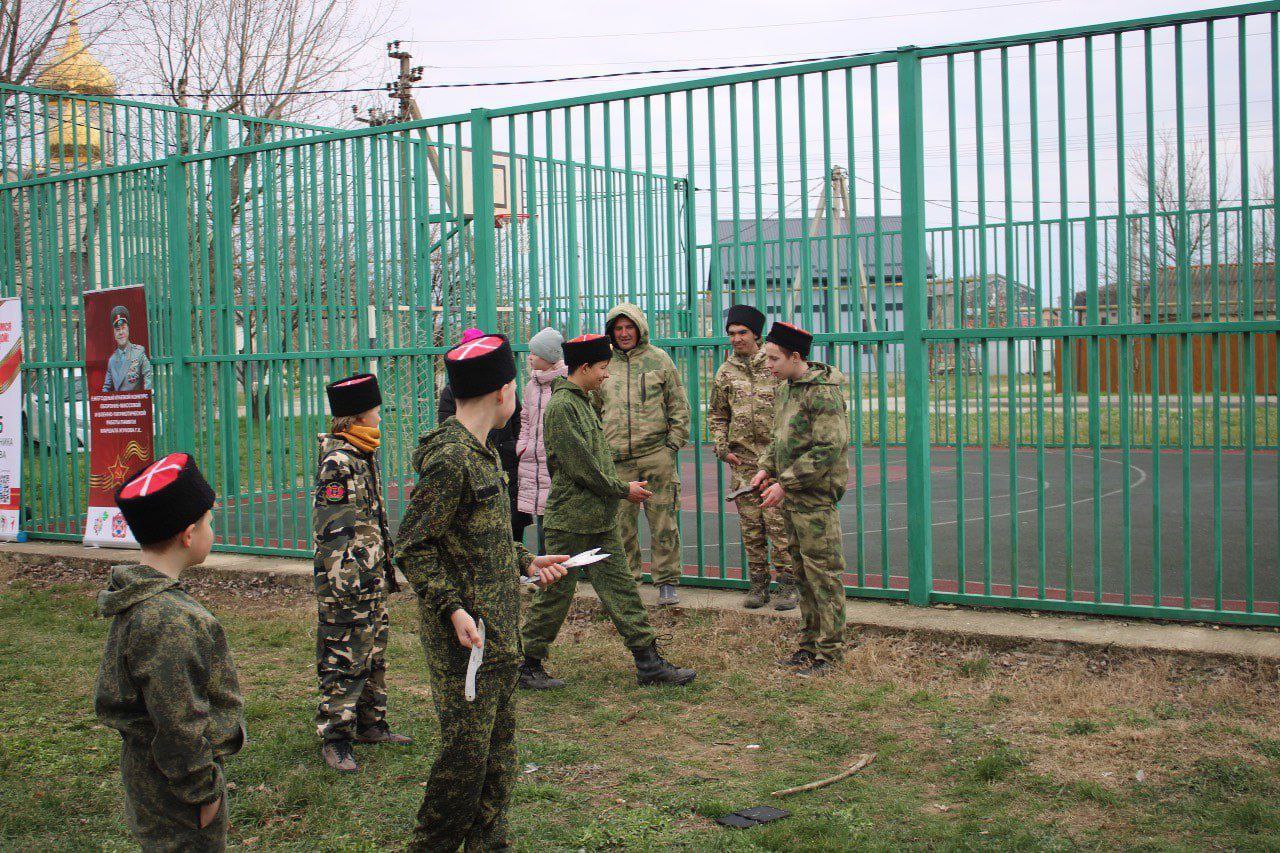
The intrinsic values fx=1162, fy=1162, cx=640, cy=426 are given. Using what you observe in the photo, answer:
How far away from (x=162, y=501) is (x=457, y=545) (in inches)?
38.8

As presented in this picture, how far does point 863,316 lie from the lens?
7660 mm

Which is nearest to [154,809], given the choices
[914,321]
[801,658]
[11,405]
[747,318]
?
[801,658]

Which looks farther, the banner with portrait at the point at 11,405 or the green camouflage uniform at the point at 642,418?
the banner with portrait at the point at 11,405

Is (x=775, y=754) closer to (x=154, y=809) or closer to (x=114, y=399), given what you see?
(x=154, y=809)

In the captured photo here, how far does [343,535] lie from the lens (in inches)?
203

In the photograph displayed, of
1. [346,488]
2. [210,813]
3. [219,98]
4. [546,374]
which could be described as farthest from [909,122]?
[219,98]

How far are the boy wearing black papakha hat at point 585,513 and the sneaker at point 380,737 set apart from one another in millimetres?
980

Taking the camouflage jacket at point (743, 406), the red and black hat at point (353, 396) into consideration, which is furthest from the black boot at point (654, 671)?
the red and black hat at point (353, 396)

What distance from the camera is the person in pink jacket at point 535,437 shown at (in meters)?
7.44

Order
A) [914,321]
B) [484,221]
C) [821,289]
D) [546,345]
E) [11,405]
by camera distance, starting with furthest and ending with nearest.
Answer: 1. [11,405]
2. [484,221]
3. [821,289]
4. [914,321]
5. [546,345]

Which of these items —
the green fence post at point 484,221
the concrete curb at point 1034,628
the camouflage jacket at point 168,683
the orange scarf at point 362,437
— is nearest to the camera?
the camouflage jacket at point 168,683

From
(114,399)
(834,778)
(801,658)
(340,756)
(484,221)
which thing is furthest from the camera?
(114,399)

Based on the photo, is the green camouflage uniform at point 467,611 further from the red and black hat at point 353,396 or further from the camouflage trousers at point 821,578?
the camouflage trousers at point 821,578

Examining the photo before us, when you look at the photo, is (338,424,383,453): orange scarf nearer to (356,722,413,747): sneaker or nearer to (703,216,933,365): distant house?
(356,722,413,747): sneaker
